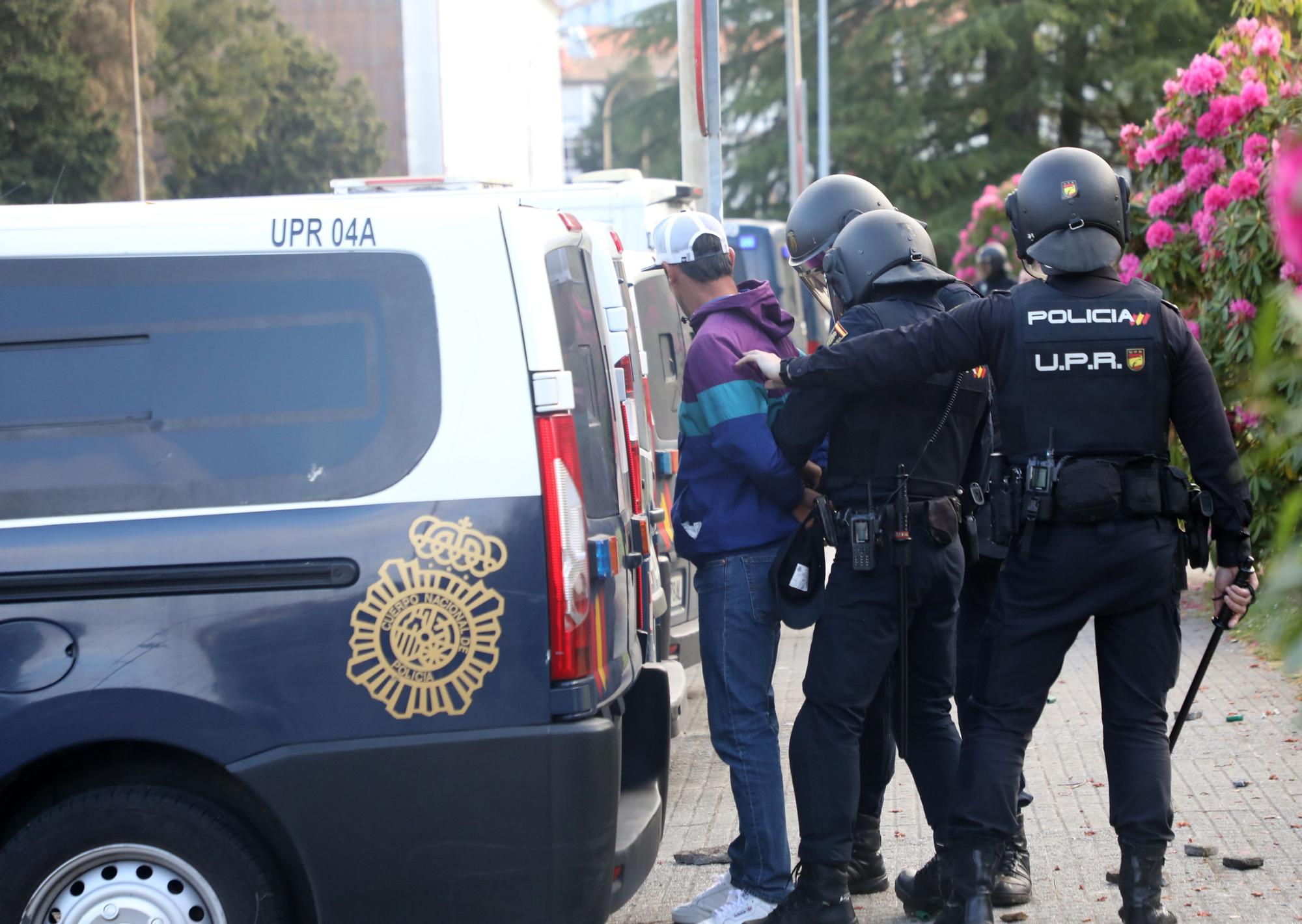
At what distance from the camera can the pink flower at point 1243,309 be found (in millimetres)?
7492

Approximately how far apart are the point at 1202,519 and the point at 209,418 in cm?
252

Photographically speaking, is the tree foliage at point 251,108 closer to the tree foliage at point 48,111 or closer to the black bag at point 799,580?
the tree foliage at point 48,111

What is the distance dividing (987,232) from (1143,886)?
558 inches

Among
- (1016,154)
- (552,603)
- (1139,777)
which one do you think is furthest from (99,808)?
(1016,154)

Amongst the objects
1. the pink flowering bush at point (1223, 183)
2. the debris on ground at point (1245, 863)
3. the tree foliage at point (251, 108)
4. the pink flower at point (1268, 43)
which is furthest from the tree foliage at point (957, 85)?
the debris on ground at point (1245, 863)

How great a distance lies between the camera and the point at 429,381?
10.4ft

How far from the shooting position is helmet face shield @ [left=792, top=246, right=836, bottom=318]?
4.48 meters

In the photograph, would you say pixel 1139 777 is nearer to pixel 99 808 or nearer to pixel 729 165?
pixel 99 808

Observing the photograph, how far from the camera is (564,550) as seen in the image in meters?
3.15

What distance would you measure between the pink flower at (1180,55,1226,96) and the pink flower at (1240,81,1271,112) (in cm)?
40

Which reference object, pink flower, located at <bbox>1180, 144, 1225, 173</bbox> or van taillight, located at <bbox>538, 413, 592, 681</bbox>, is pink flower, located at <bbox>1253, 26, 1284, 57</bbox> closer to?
pink flower, located at <bbox>1180, 144, 1225, 173</bbox>

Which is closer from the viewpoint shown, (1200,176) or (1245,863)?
(1245,863)

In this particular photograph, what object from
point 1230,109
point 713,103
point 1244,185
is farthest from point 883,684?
point 713,103

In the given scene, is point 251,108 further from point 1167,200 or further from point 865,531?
point 865,531
